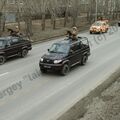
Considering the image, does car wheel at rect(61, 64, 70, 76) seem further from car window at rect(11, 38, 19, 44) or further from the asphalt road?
car window at rect(11, 38, 19, 44)

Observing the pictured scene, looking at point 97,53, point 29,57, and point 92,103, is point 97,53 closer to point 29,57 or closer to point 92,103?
point 29,57

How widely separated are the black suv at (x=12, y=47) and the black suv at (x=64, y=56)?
388cm

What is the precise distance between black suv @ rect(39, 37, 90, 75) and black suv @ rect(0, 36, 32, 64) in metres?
3.88

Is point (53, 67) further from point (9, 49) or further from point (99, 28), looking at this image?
A: point (99, 28)

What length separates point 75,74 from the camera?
62.9ft

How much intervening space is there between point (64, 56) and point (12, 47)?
18.0 ft

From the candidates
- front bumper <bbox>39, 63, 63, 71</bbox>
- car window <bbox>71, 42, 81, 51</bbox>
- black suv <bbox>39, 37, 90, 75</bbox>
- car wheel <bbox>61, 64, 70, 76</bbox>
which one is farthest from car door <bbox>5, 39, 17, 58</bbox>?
car wheel <bbox>61, 64, 70, 76</bbox>

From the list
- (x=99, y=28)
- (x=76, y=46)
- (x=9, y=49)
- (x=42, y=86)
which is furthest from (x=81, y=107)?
(x=99, y=28)

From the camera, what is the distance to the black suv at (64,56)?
18.6m

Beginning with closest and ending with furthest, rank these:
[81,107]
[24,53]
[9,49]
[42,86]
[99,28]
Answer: [81,107] → [42,86] → [9,49] → [24,53] → [99,28]

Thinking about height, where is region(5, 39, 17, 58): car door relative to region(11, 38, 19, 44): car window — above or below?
below

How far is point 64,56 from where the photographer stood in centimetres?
1903

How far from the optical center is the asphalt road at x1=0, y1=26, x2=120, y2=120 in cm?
1334

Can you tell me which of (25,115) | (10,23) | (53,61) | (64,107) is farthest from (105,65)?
(10,23)
